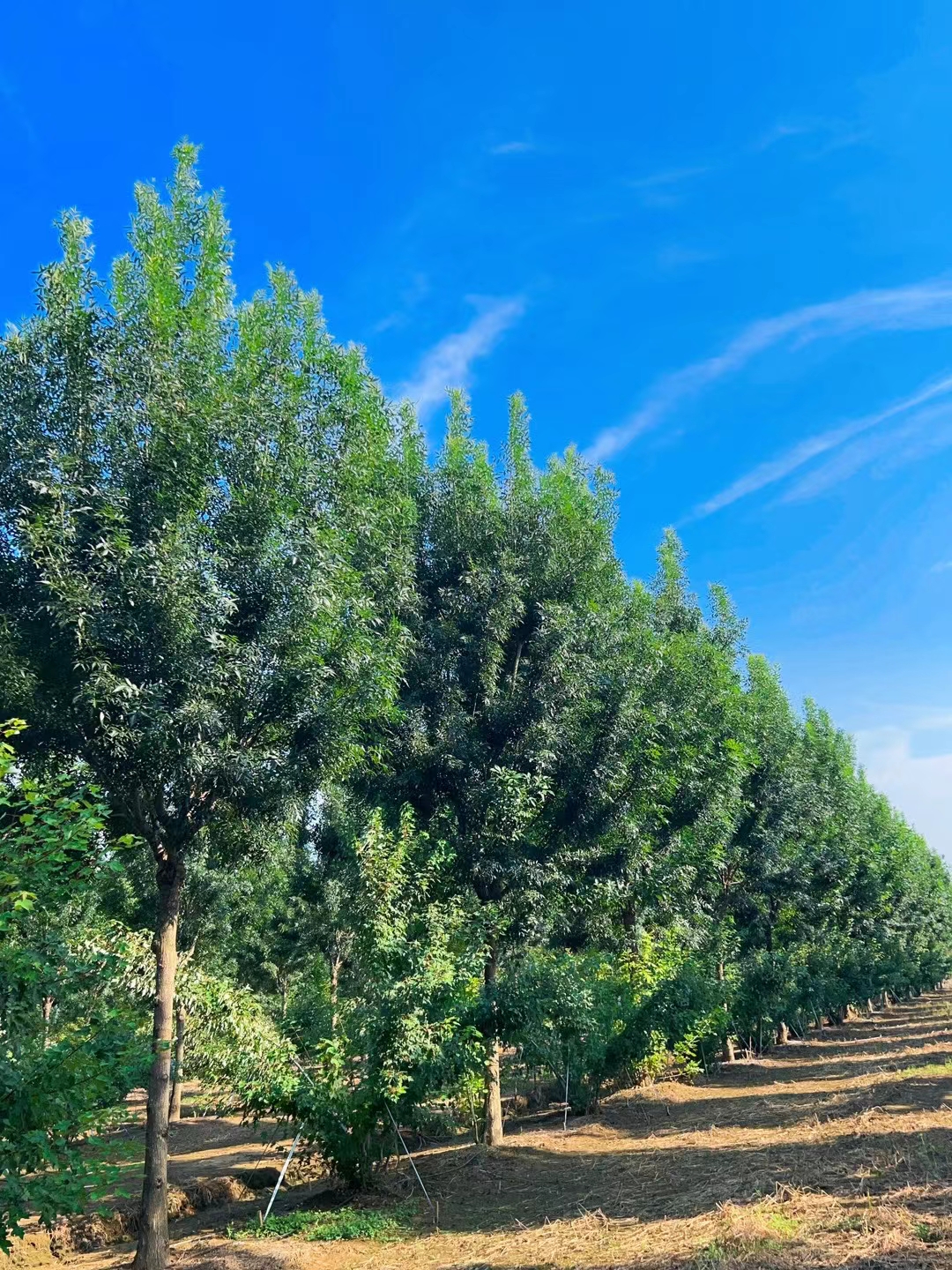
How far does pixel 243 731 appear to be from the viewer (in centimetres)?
1040

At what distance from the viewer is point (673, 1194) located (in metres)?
10.2

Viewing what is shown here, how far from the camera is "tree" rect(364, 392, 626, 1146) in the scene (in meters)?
14.9

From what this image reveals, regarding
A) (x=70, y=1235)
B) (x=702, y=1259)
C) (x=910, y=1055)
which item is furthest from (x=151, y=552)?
(x=910, y=1055)

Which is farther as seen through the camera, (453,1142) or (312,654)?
(453,1142)

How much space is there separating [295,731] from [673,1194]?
752 cm

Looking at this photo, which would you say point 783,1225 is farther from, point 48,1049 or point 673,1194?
point 48,1049

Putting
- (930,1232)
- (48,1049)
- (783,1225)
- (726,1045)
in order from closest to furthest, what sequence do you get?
(48,1049)
(930,1232)
(783,1225)
(726,1045)

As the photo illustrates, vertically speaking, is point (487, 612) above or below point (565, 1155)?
above

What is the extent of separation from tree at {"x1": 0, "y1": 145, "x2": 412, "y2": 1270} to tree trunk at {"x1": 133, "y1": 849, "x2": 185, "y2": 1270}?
0.09 feet

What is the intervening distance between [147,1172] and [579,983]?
7.61 meters

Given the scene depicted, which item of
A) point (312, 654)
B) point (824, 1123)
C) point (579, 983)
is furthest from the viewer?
point (579, 983)

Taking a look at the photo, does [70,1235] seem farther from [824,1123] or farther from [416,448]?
[416,448]

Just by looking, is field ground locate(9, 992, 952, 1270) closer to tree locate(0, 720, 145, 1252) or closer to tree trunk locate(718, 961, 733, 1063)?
tree locate(0, 720, 145, 1252)

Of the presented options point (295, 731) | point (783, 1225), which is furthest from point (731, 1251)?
point (295, 731)
